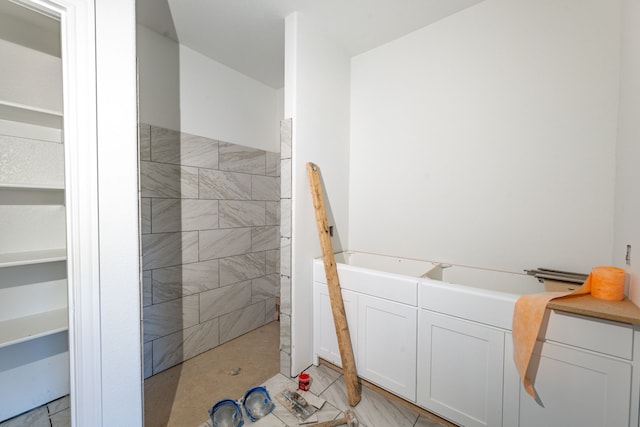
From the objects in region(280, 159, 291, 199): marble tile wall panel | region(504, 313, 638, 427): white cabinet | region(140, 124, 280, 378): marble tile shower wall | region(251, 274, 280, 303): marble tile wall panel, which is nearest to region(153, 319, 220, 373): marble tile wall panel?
region(140, 124, 280, 378): marble tile shower wall

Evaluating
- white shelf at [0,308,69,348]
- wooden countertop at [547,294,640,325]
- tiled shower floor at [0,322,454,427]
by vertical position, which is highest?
wooden countertop at [547,294,640,325]

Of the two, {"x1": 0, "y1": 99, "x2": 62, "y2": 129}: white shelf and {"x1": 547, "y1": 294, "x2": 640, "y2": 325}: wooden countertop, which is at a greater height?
{"x1": 0, "y1": 99, "x2": 62, "y2": 129}: white shelf

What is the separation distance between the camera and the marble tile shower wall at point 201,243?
75.6 inches

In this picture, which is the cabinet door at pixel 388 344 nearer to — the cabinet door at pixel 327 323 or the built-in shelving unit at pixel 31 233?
the cabinet door at pixel 327 323

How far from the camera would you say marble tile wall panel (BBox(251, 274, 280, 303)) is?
263 centimetres

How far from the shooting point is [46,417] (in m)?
1.44

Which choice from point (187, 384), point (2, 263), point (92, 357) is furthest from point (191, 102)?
A: point (187, 384)

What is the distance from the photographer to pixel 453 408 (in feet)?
4.41

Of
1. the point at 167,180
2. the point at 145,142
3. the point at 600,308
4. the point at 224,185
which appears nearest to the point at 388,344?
the point at 600,308

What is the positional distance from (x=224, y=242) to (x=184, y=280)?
46cm

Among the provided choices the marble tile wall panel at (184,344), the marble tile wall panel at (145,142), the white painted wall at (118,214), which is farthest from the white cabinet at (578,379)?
the marble tile wall panel at (145,142)

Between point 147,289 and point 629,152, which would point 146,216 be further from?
point 629,152

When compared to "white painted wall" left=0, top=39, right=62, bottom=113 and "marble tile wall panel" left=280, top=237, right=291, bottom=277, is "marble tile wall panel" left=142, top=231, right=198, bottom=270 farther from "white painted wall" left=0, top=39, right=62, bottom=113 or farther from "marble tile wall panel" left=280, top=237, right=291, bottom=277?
"white painted wall" left=0, top=39, right=62, bottom=113

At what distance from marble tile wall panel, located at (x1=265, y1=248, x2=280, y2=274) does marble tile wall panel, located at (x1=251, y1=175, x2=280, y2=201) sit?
609 millimetres
